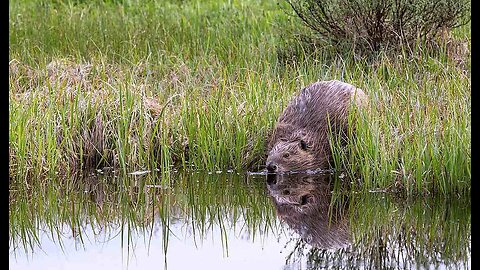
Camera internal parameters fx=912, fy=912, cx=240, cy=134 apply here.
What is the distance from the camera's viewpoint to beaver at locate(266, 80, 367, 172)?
6398mm

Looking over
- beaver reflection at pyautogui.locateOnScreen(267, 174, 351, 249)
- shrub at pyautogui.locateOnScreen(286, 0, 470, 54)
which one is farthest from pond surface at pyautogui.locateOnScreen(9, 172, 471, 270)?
shrub at pyautogui.locateOnScreen(286, 0, 470, 54)

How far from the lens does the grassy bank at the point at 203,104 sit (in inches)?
222

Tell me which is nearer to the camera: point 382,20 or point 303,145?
point 303,145

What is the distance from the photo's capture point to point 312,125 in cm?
656

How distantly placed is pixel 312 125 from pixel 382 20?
192 centimetres

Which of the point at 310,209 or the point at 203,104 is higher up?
the point at 203,104

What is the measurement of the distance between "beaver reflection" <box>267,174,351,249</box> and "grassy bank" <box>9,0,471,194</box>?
285 mm

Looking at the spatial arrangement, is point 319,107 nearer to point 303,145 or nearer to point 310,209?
point 303,145

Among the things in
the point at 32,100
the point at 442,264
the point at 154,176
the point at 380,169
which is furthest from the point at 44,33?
the point at 442,264

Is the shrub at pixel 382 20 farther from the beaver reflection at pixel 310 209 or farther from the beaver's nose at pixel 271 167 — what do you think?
the beaver reflection at pixel 310 209

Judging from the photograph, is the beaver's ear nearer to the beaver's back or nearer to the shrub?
the beaver's back

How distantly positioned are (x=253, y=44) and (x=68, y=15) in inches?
103

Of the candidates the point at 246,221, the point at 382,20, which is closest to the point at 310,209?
the point at 246,221

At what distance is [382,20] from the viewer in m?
8.05
